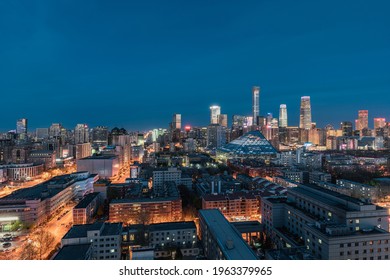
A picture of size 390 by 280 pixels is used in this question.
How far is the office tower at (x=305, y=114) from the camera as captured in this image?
72.7 ft

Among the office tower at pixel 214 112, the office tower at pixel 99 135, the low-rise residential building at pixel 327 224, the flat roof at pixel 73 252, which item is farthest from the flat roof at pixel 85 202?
the office tower at pixel 214 112

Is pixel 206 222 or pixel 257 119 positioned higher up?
pixel 257 119

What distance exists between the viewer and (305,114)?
22.6 metres

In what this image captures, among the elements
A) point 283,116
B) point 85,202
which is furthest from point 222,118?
point 85,202

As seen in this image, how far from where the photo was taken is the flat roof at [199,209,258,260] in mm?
2209

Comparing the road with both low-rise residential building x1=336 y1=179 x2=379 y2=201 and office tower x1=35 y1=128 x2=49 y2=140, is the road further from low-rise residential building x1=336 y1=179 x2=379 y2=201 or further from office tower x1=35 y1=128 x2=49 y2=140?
office tower x1=35 y1=128 x2=49 y2=140

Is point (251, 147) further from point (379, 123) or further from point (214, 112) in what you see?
point (379, 123)

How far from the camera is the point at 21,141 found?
14.1m

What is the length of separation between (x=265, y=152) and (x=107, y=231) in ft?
38.4

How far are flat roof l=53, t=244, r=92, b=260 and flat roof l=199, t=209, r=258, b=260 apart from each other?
4.56ft

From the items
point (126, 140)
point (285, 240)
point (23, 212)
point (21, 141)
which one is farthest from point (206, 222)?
point (21, 141)

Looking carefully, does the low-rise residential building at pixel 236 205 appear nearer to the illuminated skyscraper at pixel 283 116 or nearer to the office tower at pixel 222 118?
the office tower at pixel 222 118

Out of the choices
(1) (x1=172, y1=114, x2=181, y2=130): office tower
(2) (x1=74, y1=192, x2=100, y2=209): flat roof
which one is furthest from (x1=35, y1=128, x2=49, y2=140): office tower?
(2) (x1=74, y1=192, x2=100, y2=209): flat roof

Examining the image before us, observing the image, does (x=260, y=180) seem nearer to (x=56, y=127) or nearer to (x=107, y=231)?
(x=107, y=231)
